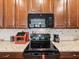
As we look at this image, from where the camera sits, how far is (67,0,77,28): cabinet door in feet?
10.9

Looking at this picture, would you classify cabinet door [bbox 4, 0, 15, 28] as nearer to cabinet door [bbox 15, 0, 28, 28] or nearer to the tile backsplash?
cabinet door [bbox 15, 0, 28, 28]

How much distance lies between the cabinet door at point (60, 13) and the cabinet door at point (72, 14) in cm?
10

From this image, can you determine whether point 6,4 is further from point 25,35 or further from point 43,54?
point 43,54

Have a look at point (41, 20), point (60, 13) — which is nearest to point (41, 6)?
point (41, 20)

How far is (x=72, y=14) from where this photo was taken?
10.9 feet

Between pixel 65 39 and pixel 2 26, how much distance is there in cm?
148

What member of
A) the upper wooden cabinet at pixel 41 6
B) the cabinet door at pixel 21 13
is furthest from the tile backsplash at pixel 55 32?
the upper wooden cabinet at pixel 41 6

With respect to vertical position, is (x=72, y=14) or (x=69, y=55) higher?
(x=72, y=14)

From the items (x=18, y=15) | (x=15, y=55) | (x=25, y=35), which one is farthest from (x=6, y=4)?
(x=15, y=55)

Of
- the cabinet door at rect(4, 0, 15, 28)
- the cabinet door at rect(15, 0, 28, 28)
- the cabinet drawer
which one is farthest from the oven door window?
the cabinet drawer

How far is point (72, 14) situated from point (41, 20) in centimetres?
67

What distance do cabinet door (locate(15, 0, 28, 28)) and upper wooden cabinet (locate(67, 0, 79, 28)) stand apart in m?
0.91

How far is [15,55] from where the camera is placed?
106 inches

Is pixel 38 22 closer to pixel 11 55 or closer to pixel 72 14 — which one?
pixel 72 14
